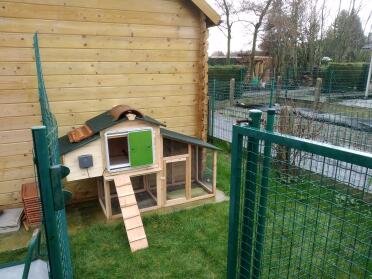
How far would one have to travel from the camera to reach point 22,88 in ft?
13.5

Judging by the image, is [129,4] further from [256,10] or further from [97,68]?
[256,10]

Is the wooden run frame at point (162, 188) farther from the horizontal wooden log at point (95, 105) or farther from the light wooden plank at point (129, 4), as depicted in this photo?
the light wooden plank at point (129, 4)

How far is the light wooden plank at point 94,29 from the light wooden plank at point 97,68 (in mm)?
409

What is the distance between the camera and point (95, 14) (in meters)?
4.31

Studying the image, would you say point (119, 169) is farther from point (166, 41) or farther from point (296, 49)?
point (296, 49)

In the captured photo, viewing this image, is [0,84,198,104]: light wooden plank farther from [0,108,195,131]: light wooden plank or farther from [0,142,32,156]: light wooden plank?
[0,142,32,156]: light wooden plank

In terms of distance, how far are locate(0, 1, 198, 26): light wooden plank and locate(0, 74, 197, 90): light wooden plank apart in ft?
Result: 2.53

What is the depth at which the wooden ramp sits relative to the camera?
3.58m

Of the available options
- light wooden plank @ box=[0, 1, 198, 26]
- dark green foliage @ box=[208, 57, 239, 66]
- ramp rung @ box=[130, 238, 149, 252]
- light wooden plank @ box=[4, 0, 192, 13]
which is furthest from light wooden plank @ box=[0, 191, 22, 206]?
dark green foliage @ box=[208, 57, 239, 66]

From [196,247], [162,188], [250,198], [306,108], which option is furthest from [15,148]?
[306,108]

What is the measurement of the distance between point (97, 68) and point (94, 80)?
177 millimetres

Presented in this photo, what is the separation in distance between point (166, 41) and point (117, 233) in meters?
2.91

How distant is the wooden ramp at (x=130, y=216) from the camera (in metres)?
3.58

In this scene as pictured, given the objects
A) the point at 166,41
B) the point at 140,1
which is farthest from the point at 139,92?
the point at 140,1
